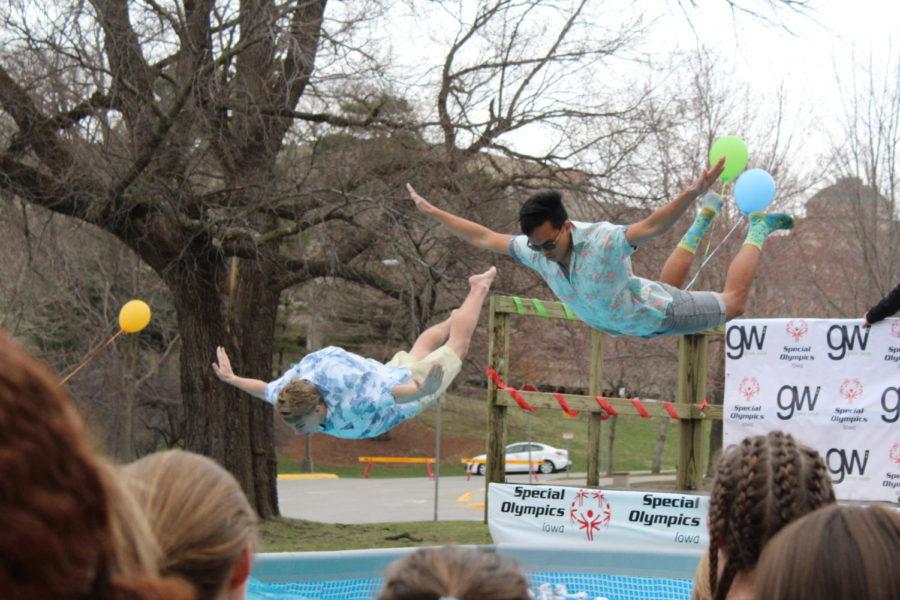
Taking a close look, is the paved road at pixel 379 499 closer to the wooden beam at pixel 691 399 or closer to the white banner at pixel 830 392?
the wooden beam at pixel 691 399

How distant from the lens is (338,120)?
35.1 feet

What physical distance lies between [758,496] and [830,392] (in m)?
5.70

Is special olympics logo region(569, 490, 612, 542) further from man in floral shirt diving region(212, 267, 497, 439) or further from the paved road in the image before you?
the paved road

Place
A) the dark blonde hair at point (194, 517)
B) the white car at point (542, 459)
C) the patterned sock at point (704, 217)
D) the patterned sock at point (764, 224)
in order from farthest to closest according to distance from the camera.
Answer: the white car at point (542, 459)
the patterned sock at point (764, 224)
the patterned sock at point (704, 217)
the dark blonde hair at point (194, 517)

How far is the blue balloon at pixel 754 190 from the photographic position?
572 centimetres

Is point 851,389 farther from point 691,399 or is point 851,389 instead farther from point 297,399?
point 297,399

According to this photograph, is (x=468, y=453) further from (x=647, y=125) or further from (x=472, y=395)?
(x=647, y=125)

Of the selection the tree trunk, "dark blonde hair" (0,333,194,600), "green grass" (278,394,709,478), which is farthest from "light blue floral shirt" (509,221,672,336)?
"green grass" (278,394,709,478)

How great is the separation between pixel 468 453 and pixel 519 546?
29451mm

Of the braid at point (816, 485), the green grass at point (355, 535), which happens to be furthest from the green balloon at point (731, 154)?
the green grass at point (355, 535)

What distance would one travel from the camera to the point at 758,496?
2.15 meters

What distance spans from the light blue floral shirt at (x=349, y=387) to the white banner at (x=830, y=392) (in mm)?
2762

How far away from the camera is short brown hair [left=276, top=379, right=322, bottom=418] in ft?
19.7

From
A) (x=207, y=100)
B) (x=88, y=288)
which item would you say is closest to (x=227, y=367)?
(x=207, y=100)
